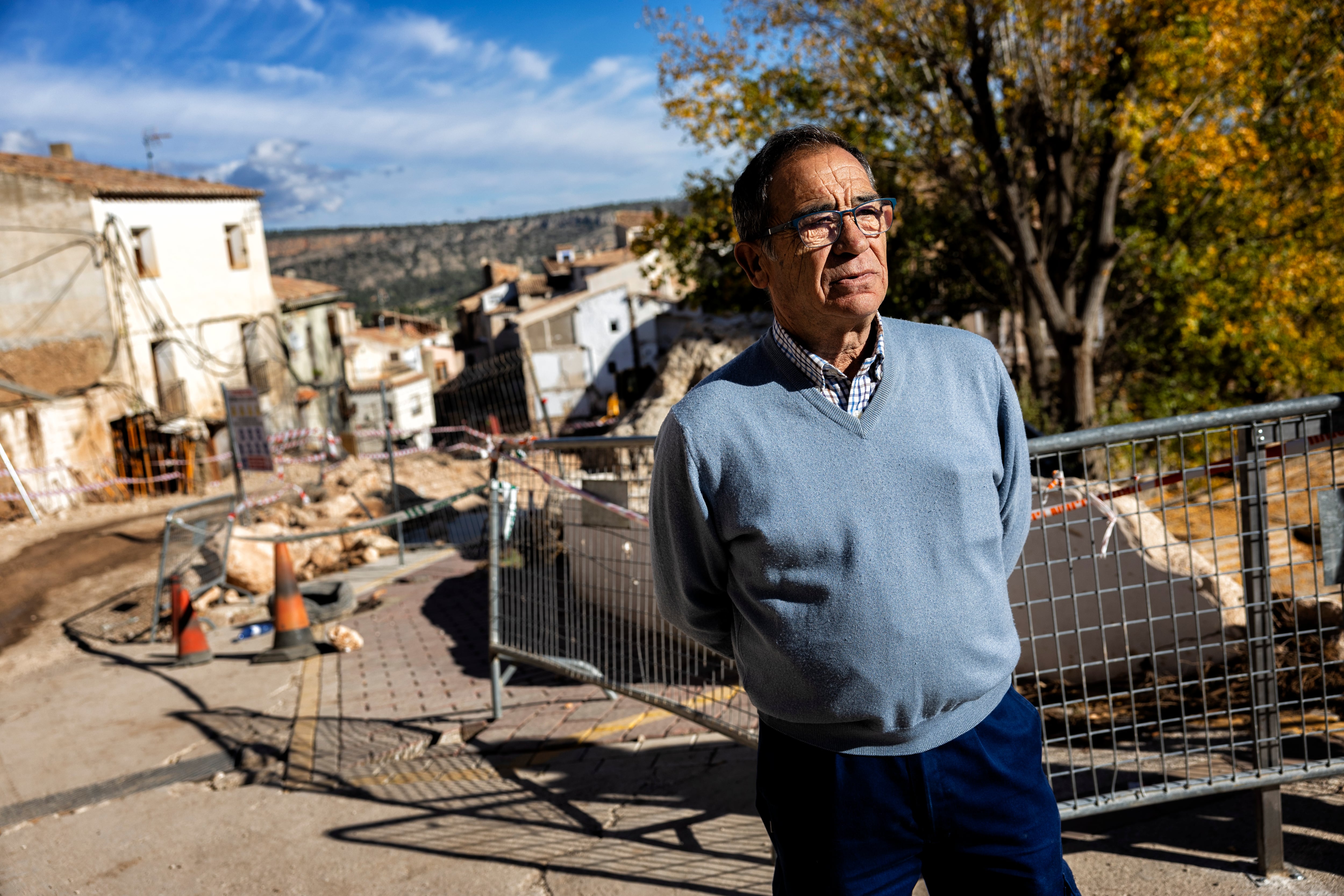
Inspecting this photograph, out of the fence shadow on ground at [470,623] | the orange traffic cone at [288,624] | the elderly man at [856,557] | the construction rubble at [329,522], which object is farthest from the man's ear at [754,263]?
the construction rubble at [329,522]

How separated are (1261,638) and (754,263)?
2.16 m

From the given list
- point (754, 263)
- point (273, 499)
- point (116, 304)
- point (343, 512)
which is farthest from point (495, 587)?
point (116, 304)

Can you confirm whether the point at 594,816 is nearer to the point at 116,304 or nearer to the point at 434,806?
the point at 434,806

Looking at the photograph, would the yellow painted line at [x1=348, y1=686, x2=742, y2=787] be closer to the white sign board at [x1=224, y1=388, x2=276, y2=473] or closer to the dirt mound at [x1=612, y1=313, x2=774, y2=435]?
the white sign board at [x1=224, y1=388, x2=276, y2=473]

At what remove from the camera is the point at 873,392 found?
76.0 inches

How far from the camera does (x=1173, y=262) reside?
13.2m

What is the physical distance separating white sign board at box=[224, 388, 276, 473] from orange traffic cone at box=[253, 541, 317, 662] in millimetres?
4789

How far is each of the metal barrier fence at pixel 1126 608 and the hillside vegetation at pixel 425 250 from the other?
125m

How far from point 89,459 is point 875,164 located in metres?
17.4

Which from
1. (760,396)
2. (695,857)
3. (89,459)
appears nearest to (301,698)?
(695,857)

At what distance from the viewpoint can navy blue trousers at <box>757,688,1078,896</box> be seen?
72.4 inches

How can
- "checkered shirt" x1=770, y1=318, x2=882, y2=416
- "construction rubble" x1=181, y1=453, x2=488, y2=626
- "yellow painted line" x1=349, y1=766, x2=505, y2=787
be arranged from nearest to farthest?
1. "checkered shirt" x1=770, y1=318, x2=882, y2=416
2. "yellow painted line" x1=349, y1=766, x2=505, y2=787
3. "construction rubble" x1=181, y1=453, x2=488, y2=626

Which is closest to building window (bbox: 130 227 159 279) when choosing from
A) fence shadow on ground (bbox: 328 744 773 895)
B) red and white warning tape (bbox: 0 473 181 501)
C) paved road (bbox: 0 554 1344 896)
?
red and white warning tape (bbox: 0 473 181 501)

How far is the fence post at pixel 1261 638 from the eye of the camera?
2859 mm
